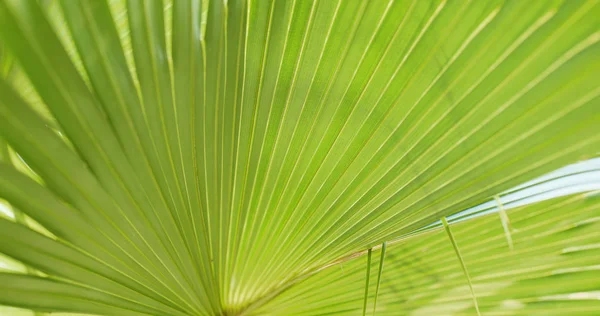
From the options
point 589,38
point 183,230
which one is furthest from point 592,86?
point 183,230

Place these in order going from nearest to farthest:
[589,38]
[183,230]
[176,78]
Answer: [589,38] < [176,78] < [183,230]

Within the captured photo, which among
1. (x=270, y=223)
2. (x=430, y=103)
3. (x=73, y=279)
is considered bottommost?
(x=73, y=279)

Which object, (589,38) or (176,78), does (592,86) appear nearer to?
(589,38)

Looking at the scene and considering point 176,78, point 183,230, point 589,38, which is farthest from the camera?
point 183,230

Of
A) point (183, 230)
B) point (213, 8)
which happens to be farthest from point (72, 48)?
point (183, 230)

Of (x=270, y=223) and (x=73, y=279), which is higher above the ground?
(x=270, y=223)

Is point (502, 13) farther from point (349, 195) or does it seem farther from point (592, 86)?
point (349, 195)

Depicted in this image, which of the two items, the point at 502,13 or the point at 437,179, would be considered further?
the point at 437,179
